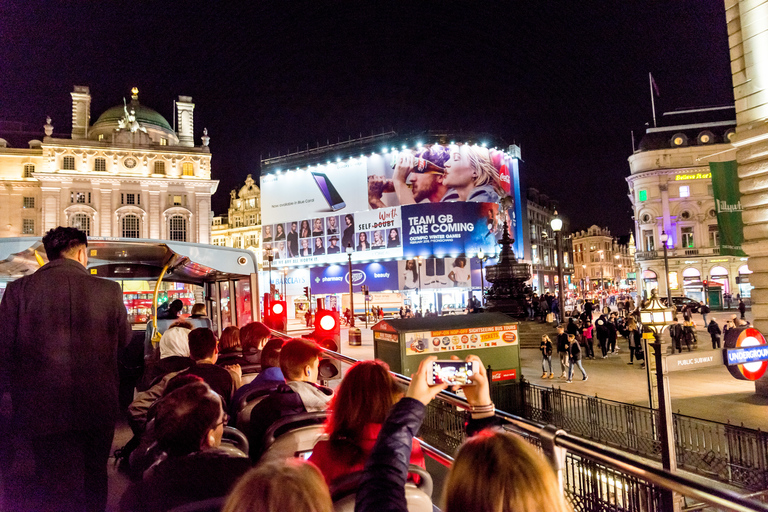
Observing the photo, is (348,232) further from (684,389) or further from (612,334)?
(684,389)

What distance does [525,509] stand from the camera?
1.35 m

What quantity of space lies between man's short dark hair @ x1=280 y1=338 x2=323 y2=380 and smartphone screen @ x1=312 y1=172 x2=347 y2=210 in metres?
55.1

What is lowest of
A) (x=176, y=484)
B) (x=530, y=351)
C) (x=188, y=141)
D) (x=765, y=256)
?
(x=530, y=351)

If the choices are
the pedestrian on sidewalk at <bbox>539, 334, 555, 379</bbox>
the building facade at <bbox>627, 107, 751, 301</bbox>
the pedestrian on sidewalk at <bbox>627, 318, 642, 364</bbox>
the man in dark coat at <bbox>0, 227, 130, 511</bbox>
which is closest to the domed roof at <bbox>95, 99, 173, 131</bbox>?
the pedestrian on sidewalk at <bbox>539, 334, 555, 379</bbox>

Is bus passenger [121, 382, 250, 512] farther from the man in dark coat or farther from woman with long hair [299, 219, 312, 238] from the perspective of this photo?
woman with long hair [299, 219, 312, 238]

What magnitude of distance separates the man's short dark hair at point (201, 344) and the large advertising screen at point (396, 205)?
163 feet

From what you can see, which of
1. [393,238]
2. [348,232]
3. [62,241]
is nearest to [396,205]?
[393,238]

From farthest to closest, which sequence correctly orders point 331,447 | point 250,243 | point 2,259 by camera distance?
point 250,243, point 2,259, point 331,447

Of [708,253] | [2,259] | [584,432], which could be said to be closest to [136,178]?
[2,259]

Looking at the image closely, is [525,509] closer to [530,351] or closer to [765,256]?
[765,256]

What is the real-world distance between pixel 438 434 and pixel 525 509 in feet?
33.9

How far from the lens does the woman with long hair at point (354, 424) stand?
7.43 ft

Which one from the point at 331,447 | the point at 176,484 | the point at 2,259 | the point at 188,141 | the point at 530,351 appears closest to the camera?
the point at 176,484

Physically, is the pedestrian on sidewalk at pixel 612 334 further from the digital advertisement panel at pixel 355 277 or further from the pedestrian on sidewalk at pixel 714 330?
the digital advertisement panel at pixel 355 277
